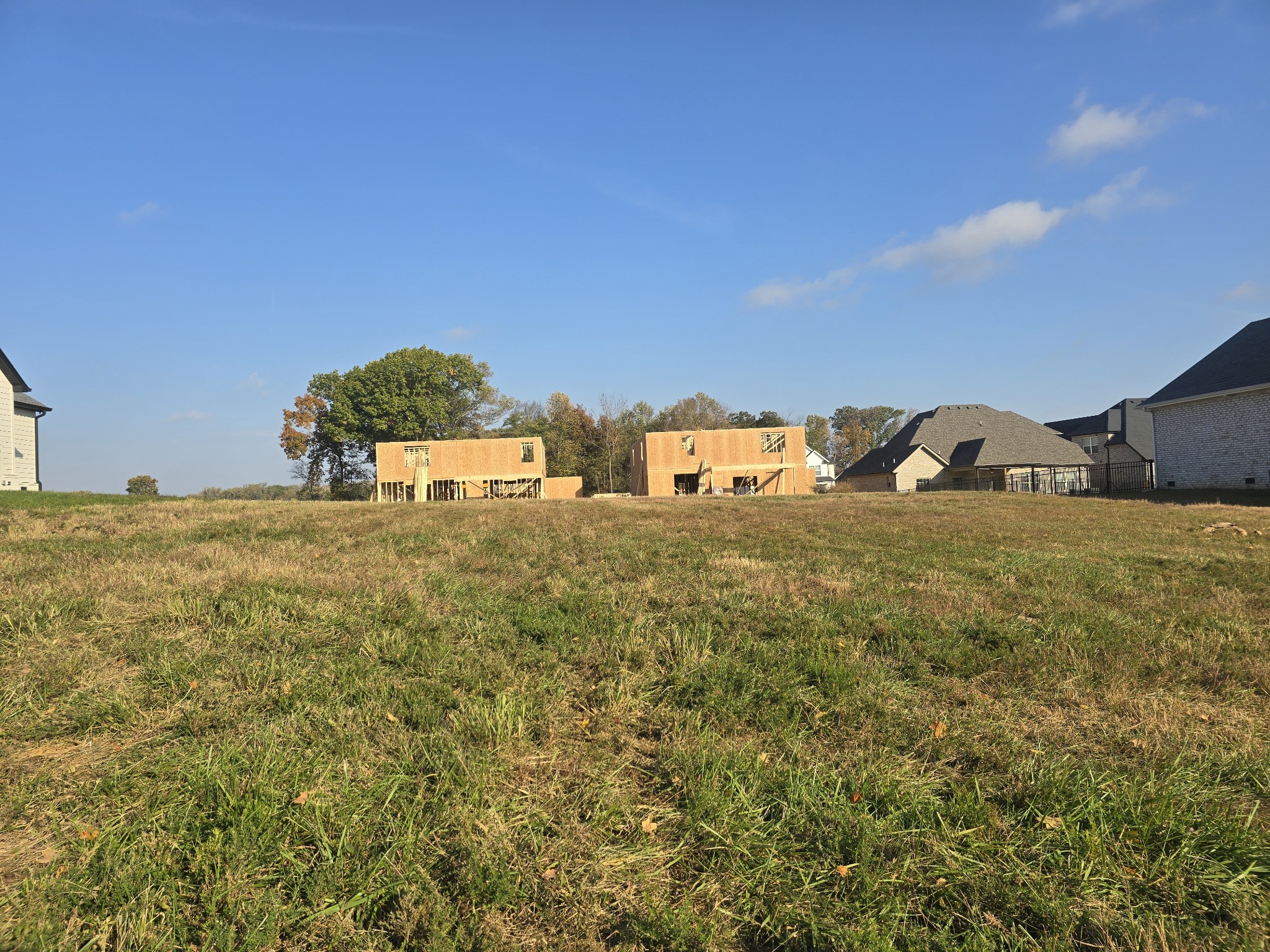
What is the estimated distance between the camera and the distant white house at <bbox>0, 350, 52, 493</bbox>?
85.9ft

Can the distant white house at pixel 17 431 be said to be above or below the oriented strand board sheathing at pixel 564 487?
above

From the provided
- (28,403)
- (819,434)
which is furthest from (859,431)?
(28,403)

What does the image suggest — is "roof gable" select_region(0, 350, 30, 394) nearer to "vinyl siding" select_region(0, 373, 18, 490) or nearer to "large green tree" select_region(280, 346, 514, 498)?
"vinyl siding" select_region(0, 373, 18, 490)

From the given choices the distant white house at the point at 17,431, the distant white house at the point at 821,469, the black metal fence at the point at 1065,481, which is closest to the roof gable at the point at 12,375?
the distant white house at the point at 17,431

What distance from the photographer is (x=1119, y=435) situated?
4531 cm

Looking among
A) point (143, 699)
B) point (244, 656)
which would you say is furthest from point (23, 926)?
point (244, 656)

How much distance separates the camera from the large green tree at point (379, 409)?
48.8 metres

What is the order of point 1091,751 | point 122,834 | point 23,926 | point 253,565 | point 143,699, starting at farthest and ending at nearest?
point 253,565, point 143,699, point 1091,751, point 122,834, point 23,926

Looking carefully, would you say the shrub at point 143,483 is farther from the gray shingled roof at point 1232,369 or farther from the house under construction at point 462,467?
the gray shingled roof at point 1232,369

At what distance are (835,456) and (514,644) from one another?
8384 cm

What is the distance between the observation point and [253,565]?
241 inches

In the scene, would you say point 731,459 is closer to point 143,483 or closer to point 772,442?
point 772,442

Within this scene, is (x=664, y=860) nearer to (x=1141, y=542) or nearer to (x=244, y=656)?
(x=244, y=656)

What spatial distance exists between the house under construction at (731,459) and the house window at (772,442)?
34mm
